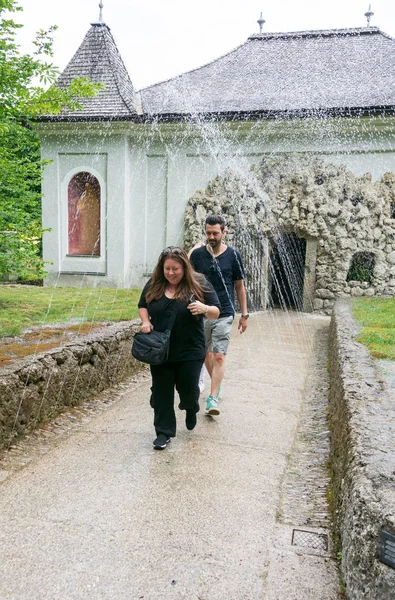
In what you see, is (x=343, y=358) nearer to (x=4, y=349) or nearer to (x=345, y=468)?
(x=345, y=468)

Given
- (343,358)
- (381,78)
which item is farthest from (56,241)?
(343,358)

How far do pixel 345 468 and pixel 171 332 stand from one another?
64.4 inches

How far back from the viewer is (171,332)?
3848mm

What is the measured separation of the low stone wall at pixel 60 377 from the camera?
3.91 meters

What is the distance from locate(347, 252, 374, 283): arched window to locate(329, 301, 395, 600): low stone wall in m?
10.4

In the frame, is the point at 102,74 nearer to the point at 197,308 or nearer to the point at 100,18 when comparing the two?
the point at 100,18

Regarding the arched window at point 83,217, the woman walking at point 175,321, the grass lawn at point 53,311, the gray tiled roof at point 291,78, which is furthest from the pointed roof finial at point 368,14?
the woman walking at point 175,321

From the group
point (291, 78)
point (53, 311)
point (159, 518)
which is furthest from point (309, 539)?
point (291, 78)

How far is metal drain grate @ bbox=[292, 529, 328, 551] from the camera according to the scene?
2.72 metres

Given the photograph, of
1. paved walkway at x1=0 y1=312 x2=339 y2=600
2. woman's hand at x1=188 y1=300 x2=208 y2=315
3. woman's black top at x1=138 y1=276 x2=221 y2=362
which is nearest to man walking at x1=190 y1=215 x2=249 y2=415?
paved walkway at x1=0 y1=312 x2=339 y2=600

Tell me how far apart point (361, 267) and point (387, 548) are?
41.2ft

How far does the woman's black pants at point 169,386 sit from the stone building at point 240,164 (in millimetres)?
9808

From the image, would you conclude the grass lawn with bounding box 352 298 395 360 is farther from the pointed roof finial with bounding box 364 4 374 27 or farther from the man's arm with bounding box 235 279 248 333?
the pointed roof finial with bounding box 364 4 374 27

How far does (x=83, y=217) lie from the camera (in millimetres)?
15797
